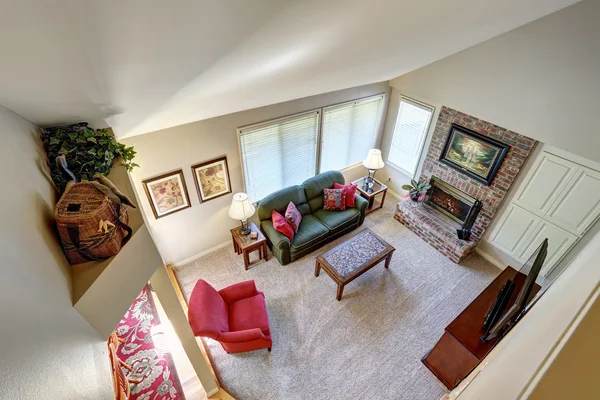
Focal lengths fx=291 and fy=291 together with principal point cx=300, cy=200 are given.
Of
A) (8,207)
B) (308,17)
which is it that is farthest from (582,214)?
(8,207)

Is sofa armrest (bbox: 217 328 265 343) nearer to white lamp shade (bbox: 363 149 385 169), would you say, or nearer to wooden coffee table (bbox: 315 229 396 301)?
wooden coffee table (bbox: 315 229 396 301)

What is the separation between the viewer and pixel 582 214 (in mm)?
3545

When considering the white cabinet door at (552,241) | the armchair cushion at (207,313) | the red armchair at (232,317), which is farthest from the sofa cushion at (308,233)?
the white cabinet door at (552,241)

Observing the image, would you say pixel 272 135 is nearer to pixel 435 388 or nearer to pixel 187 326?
pixel 187 326

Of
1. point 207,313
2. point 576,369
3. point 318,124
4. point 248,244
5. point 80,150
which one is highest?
point 576,369

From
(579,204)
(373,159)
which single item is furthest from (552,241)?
(373,159)

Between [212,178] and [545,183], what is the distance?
4486 mm

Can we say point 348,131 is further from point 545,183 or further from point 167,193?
point 167,193

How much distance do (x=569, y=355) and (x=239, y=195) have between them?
3.98 metres

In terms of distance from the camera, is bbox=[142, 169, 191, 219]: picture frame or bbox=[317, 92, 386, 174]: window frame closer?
bbox=[142, 169, 191, 219]: picture frame

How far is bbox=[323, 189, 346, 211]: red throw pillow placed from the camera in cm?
502

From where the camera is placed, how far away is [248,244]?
435 centimetres

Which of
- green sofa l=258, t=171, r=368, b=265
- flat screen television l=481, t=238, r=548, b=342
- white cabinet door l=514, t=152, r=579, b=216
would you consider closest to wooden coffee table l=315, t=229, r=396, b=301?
green sofa l=258, t=171, r=368, b=265

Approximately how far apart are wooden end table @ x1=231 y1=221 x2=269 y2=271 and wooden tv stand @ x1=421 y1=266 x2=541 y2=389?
2595mm
